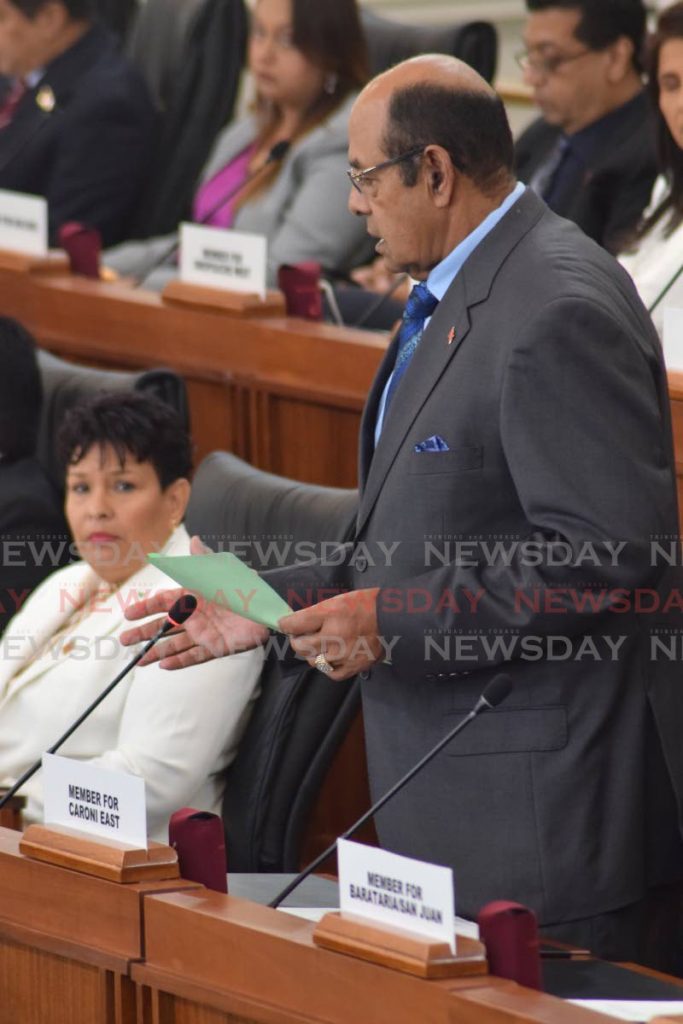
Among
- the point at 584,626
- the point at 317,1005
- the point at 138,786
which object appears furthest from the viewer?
the point at 584,626

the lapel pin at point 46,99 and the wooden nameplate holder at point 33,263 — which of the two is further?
the lapel pin at point 46,99

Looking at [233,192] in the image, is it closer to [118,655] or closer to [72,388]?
[72,388]

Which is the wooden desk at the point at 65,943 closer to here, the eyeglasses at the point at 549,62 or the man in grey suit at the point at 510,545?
the man in grey suit at the point at 510,545

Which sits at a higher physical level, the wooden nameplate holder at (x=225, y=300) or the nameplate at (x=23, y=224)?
the nameplate at (x=23, y=224)

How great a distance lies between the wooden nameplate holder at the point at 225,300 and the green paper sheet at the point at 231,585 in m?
1.52

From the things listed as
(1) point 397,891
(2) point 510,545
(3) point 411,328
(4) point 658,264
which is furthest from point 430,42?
(1) point 397,891

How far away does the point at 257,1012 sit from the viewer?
4.51ft

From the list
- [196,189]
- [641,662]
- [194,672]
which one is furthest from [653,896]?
[196,189]

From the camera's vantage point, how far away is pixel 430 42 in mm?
4117

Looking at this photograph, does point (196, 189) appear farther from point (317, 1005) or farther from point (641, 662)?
point (317, 1005)

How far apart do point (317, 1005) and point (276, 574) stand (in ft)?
1.83

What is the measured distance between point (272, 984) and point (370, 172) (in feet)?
2.35

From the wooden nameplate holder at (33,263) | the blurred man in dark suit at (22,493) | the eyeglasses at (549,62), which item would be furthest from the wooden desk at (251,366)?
the eyeglasses at (549,62)

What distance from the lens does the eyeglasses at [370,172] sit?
5.44 feet
